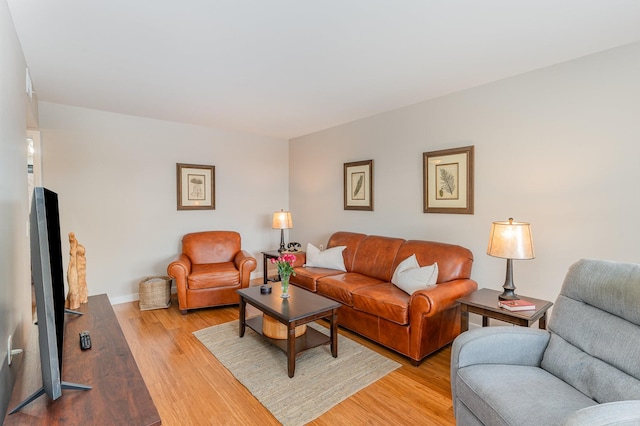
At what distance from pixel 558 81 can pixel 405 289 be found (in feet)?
7.15

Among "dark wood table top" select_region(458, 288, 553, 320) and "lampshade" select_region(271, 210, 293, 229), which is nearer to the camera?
"dark wood table top" select_region(458, 288, 553, 320)

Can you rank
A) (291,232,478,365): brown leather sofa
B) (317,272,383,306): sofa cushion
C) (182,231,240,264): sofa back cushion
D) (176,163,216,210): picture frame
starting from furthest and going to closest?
(176,163,216,210): picture frame → (182,231,240,264): sofa back cushion → (317,272,383,306): sofa cushion → (291,232,478,365): brown leather sofa

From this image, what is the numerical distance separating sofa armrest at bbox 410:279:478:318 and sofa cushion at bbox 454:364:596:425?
0.78 metres

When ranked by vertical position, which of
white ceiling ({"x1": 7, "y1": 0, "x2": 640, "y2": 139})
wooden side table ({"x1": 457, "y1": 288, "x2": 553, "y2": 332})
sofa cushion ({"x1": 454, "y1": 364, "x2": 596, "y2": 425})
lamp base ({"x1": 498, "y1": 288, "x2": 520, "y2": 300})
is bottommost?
sofa cushion ({"x1": 454, "y1": 364, "x2": 596, "y2": 425})

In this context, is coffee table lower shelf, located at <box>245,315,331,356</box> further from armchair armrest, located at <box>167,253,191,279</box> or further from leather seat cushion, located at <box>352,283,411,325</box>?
armchair armrest, located at <box>167,253,191,279</box>

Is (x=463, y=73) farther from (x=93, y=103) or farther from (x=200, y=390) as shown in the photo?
(x=93, y=103)

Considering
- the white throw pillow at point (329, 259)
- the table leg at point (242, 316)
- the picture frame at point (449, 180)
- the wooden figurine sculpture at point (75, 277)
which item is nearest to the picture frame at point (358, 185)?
the white throw pillow at point (329, 259)

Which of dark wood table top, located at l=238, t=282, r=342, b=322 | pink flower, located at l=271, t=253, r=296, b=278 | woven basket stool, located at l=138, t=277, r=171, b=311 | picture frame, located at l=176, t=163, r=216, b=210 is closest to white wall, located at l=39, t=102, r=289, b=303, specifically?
picture frame, located at l=176, t=163, r=216, b=210

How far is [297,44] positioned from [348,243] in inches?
97.7

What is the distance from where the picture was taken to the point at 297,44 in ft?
7.41

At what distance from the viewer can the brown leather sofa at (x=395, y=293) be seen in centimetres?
257

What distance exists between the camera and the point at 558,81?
8.50 feet

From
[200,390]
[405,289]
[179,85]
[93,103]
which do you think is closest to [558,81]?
[405,289]

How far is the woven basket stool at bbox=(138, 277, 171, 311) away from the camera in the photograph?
382 centimetres
